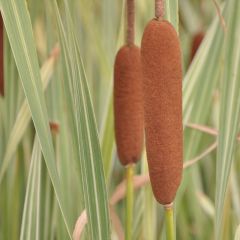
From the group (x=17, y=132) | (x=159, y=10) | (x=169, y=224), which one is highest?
(x=159, y=10)

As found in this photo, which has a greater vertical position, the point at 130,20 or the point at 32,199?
the point at 130,20

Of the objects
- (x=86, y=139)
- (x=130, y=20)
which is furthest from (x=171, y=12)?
(x=86, y=139)

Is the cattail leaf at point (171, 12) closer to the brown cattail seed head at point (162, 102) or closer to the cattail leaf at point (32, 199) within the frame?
the brown cattail seed head at point (162, 102)

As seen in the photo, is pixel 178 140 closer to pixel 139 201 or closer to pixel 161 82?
pixel 161 82

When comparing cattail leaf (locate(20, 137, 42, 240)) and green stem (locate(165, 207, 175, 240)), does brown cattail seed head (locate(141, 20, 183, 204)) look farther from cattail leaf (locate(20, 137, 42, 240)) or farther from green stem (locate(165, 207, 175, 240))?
cattail leaf (locate(20, 137, 42, 240))

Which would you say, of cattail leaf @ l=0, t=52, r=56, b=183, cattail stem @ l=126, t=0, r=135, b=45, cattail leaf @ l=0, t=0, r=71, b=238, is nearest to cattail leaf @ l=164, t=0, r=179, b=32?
cattail stem @ l=126, t=0, r=135, b=45

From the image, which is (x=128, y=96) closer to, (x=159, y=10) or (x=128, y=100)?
(x=128, y=100)

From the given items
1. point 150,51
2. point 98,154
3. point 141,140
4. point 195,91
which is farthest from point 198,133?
point 150,51
